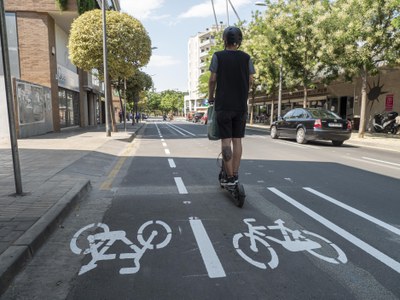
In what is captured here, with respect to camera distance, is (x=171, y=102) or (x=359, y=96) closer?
(x=359, y=96)

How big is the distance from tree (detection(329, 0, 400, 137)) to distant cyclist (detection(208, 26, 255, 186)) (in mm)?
13528

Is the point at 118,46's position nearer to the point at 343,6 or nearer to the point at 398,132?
the point at 343,6

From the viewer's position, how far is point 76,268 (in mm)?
3010

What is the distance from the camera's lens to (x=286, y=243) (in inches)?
139

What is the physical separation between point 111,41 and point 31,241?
15.5m

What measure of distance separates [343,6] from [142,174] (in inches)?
557

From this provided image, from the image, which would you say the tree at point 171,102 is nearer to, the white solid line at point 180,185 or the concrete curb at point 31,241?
the white solid line at point 180,185

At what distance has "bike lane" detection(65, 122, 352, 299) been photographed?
8.63 feet

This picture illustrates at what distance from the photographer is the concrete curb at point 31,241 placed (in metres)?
2.74

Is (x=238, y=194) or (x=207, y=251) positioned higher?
(x=238, y=194)

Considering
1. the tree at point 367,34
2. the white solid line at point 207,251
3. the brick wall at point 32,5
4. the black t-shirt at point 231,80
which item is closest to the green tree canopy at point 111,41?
the brick wall at point 32,5

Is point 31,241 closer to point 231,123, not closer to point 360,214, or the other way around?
point 231,123

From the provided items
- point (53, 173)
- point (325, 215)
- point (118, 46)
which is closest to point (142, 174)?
point (53, 173)

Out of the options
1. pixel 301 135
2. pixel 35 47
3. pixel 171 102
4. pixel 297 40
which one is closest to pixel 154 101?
pixel 171 102
